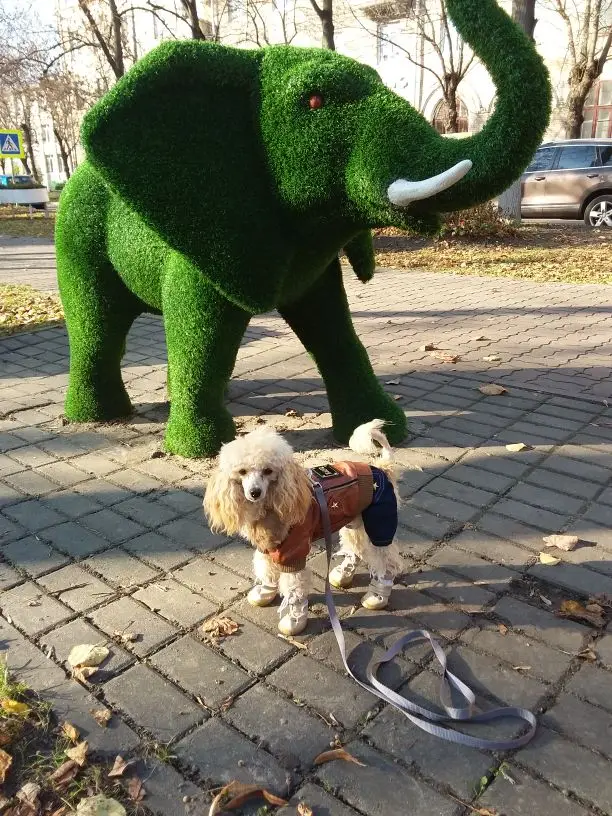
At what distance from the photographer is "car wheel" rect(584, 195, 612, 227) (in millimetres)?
13665

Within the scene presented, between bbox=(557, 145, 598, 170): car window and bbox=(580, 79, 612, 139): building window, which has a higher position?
bbox=(580, 79, 612, 139): building window

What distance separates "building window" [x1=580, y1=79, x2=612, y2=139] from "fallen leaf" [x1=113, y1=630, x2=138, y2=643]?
25.2 m

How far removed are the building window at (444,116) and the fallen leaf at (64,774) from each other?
2623 centimetres

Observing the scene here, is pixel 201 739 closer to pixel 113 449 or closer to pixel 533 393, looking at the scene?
pixel 113 449

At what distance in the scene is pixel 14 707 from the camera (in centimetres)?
207

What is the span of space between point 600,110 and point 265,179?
24.6 m

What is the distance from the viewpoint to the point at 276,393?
16.6ft

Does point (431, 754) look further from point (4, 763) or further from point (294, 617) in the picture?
point (4, 763)

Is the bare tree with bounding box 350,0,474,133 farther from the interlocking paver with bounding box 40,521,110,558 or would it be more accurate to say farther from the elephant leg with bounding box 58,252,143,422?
the interlocking paver with bounding box 40,521,110,558

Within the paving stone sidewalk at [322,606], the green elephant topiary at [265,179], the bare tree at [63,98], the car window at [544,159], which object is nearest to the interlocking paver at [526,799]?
the paving stone sidewalk at [322,606]

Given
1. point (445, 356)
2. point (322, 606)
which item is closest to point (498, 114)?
point (322, 606)

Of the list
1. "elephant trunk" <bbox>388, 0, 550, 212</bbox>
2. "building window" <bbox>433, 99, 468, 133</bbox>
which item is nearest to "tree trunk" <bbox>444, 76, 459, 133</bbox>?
"building window" <bbox>433, 99, 468, 133</bbox>

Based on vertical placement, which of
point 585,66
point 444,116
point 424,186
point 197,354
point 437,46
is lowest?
point 197,354

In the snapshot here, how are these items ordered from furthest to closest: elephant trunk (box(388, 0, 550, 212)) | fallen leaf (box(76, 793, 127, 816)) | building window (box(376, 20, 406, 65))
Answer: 1. building window (box(376, 20, 406, 65))
2. elephant trunk (box(388, 0, 550, 212))
3. fallen leaf (box(76, 793, 127, 816))
